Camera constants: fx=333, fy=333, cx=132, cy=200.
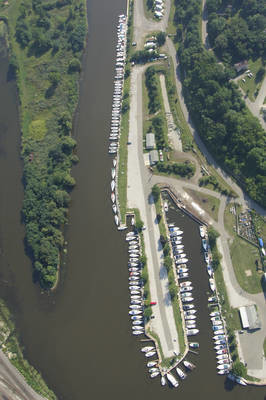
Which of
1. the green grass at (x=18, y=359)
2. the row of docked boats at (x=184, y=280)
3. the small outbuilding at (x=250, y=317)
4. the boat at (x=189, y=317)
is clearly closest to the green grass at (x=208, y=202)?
the row of docked boats at (x=184, y=280)

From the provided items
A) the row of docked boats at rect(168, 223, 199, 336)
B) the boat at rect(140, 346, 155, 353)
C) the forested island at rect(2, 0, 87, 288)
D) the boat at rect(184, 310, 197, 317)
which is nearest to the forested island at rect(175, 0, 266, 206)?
the row of docked boats at rect(168, 223, 199, 336)

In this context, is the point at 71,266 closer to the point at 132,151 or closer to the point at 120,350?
the point at 120,350

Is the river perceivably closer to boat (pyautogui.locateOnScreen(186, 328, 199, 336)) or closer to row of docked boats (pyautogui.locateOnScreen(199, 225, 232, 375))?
row of docked boats (pyautogui.locateOnScreen(199, 225, 232, 375))

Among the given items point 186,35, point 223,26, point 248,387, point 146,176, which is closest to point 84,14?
point 186,35

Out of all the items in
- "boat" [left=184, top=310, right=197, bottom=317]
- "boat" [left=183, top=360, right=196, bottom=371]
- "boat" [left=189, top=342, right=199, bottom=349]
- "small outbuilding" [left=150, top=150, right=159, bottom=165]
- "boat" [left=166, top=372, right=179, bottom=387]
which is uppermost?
"small outbuilding" [left=150, top=150, right=159, bottom=165]

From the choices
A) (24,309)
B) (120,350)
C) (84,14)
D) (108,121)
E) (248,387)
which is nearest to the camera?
(248,387)
